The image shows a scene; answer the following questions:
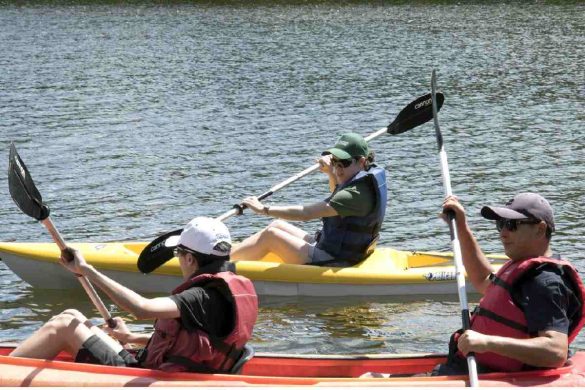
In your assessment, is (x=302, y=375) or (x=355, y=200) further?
(x=355, y=200)

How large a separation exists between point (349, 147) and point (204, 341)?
350 cm

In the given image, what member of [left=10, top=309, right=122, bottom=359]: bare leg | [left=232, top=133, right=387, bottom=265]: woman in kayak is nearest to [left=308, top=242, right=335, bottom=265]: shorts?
[left=232, top=133, right=387, bottom=265]: woman in kayak

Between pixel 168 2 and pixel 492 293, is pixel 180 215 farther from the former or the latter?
pixel 168 2

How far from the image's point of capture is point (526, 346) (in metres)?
5.27

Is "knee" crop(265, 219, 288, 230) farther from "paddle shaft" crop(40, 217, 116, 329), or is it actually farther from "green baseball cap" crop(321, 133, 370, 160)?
"paddle shaft" crop(40, 217, 116, 329)

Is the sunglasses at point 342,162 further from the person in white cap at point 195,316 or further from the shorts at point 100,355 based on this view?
the shorts at point 100,355

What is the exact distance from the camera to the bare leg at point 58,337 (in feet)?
19.5

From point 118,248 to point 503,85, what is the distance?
1329cm

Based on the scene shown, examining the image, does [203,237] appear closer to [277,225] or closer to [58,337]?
[58,337]

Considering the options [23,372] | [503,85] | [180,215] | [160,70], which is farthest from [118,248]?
[160,70]

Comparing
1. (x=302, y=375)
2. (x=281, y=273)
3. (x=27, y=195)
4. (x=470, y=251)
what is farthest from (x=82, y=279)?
(x=281, y=273)

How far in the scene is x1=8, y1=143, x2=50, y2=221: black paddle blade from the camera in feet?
19.6

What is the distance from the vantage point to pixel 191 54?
27.4m

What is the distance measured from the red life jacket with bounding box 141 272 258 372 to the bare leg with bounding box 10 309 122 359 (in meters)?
0.41
